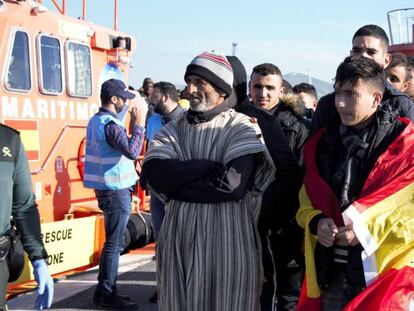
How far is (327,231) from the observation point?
2.97 meters

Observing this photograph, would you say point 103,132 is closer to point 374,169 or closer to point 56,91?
point 56,91

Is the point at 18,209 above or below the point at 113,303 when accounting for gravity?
above

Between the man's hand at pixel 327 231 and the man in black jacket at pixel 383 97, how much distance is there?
1.88 ft

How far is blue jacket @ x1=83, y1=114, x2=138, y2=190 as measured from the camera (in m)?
5.94

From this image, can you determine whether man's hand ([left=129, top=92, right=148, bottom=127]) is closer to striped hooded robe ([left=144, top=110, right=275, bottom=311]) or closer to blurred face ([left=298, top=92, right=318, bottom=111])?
blurred face ([left=298, top=92, right=318, bottom=111])

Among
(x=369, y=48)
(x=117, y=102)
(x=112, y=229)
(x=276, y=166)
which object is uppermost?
(x=369, y=48)

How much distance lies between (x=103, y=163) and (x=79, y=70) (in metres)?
1.85

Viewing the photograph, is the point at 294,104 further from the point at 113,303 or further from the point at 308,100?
the point at 308,100

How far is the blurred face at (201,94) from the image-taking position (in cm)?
335

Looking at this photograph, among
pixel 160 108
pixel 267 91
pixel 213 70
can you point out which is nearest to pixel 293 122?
pixel 267 91

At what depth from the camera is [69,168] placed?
288 inches

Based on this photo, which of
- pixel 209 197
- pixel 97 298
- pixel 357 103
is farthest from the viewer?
pixel 97 298

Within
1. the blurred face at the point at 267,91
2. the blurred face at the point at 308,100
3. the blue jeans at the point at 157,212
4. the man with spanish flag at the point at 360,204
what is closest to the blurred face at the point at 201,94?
the man with spanish flag at the point at 360,204

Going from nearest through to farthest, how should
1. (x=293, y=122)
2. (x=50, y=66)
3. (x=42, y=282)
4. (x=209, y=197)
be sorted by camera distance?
1. (x=209, y=197)
2. (x=42, y=282)
3. (x=293, y=122)
4. (x=50, y=66)
